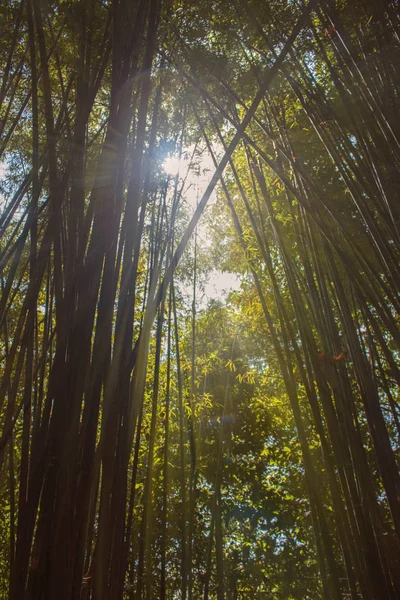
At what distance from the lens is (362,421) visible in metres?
A: 2.87

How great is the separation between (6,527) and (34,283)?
2.47 meters

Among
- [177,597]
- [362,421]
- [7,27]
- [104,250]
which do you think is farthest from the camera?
[177,597]

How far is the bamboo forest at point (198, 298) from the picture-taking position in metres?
1.07

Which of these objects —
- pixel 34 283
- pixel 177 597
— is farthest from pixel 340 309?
pixel 177 597

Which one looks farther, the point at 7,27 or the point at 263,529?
the point at 263,529

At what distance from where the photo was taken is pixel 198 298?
3.87 m

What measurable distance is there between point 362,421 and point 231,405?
1.16m

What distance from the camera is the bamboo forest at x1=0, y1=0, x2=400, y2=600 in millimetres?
1074

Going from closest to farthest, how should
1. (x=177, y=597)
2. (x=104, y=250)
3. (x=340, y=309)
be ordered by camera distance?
(x=104, y=250) < (x=340, y=309) < (x=177, y=597)

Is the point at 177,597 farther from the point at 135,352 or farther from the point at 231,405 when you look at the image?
the point at 135,352

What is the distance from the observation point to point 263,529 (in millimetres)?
3340

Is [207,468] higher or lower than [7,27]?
lower

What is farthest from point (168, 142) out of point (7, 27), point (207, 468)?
point (207, 468)

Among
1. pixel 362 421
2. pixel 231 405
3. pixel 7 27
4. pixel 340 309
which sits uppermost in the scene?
pixel 7 27
